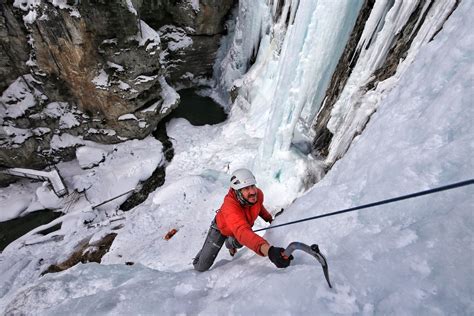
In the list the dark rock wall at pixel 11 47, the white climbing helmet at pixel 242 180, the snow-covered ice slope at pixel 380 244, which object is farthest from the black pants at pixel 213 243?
the dark rock wall at pixel 11 47

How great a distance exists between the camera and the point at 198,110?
54.2 feet

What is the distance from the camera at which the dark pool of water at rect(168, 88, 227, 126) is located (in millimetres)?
15727

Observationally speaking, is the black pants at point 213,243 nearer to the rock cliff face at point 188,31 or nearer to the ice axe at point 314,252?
the ice axe at point 314,252

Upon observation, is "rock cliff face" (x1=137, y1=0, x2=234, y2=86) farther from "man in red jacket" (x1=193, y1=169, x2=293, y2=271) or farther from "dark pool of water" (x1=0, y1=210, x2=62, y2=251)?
"man in red jacket" (x1=193, y1=169, x2=293, y2=271)

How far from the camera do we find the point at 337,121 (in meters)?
6.31

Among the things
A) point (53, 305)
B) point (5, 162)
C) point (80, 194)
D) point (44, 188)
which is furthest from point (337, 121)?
point (5, 162)

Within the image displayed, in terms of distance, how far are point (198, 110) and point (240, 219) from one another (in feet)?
46.0

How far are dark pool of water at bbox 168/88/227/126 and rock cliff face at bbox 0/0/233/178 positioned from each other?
1.68 m

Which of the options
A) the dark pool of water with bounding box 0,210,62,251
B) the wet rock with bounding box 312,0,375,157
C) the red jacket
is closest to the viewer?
the red jacket

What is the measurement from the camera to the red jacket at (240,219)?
2.78 metres

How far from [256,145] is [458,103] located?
29.2 feet

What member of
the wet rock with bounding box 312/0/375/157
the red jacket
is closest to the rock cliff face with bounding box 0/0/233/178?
the wet rock with bounding box 312/0/375/157

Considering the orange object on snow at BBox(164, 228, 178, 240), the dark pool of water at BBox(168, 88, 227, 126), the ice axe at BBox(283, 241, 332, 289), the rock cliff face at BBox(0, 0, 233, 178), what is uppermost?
the ice axe at BBox(283, 241, 332, 289)

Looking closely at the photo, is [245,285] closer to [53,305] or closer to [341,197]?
[341,197]
